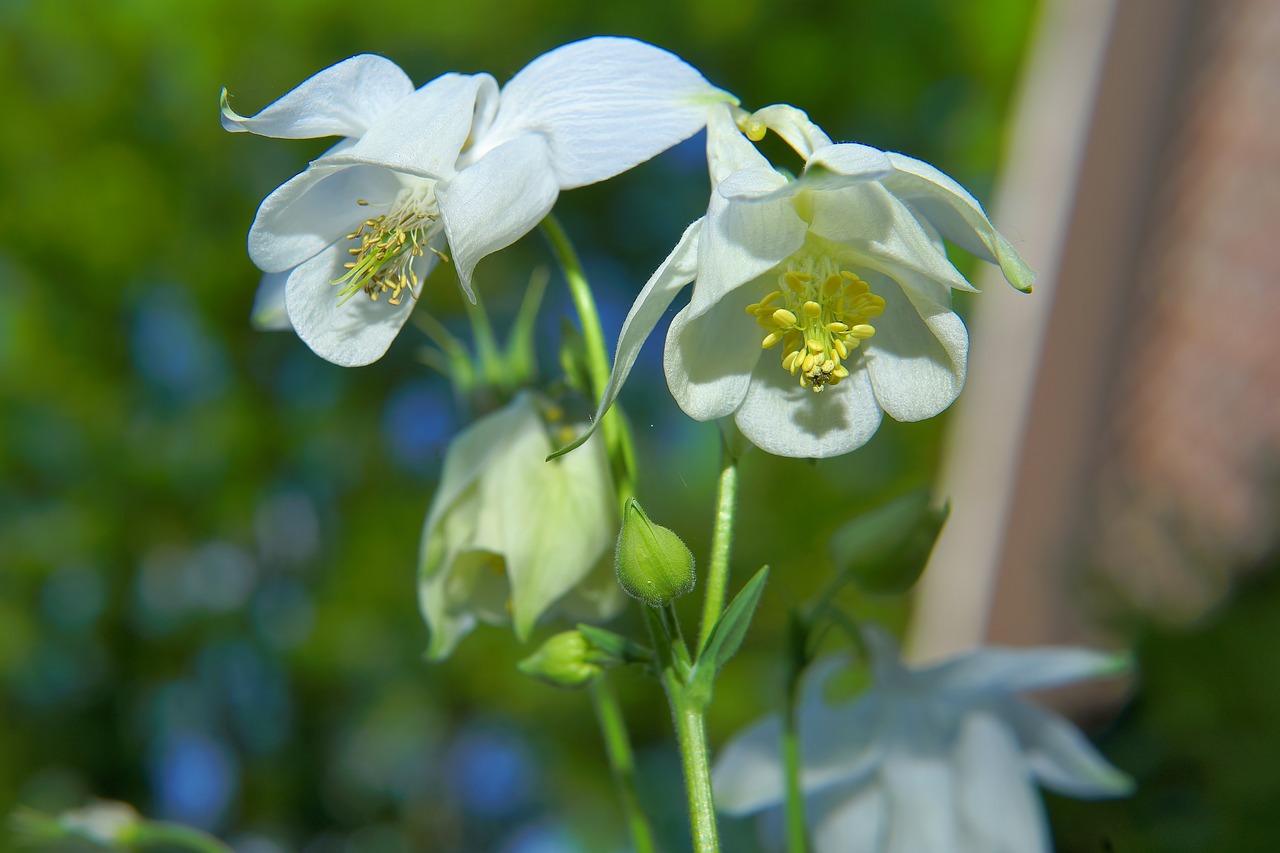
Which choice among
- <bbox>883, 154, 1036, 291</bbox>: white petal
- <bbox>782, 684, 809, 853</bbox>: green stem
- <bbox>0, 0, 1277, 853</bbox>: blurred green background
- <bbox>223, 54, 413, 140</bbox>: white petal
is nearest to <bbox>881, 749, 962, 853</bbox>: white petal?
<bbox>782, 684, 809, 853</bbox>: green stem

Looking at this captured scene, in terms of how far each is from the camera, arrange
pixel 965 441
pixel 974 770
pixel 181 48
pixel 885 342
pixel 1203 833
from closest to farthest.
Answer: pixel 885 342 → pixel 974 770 → pixel 1203 833 → pixel 181 48 → pixel 965 441

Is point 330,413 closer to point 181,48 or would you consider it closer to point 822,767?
point 181,48

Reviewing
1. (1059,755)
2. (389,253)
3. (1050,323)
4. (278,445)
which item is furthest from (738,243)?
(278,445)

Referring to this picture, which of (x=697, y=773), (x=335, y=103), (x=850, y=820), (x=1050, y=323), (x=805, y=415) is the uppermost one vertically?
(x=335, y=103)

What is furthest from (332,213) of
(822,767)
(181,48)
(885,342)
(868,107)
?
(868,107)

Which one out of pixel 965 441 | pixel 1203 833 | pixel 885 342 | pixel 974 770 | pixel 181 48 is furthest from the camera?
pixel 965 441

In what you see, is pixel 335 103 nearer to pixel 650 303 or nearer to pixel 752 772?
pixel 650 303

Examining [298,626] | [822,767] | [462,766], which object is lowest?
[462,766]
